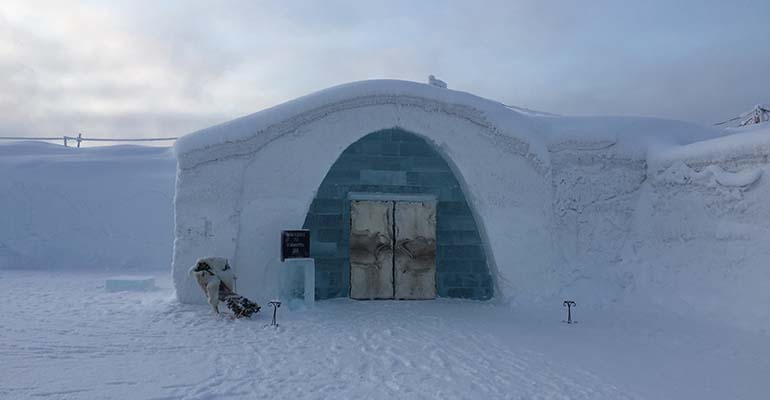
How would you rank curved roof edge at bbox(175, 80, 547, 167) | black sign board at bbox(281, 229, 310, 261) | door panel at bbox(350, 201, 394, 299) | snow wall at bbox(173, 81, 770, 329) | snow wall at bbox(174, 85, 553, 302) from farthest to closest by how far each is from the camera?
door panel at bbox(350, 201, 394, 299), curved roof edge at bbox(175, 80, 547, 167), snow wall at bbox(174, 85, 553, 302), snow wall at bbox(173, 81, 770, 329), black sign board at bbox(281, 229, 310, 261)

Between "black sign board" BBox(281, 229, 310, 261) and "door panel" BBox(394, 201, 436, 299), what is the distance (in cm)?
187

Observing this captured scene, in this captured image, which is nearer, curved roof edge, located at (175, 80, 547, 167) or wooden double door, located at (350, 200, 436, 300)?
curved roof edge, located at (175, 80, 547, 167)

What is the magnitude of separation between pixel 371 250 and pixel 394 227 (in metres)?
0.58

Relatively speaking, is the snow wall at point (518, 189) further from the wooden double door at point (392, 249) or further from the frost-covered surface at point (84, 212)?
the frost-covered surface at point (84, 212)

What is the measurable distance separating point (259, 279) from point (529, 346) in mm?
4451

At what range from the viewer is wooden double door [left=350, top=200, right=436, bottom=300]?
967cm

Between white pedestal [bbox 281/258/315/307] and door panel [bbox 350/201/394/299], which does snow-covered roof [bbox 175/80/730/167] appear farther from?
white pedestal [bbox 281/258/315/307]

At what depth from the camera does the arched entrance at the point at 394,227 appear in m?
9.70

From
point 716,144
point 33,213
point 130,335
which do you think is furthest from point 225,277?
point 33,213

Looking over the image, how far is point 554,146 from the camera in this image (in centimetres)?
991

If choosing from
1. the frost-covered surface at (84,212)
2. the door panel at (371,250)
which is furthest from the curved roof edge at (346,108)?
the frost-covered surface at (84,212)

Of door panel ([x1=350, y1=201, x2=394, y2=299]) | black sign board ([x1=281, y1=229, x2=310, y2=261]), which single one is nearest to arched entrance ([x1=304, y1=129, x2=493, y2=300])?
door panel ([x1=350, y1=201, x2=394, y2=299])

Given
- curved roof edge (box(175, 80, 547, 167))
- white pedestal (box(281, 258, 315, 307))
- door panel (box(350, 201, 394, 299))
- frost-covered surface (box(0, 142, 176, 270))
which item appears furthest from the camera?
frost-covered surface (box(0, 142, 176, 270))

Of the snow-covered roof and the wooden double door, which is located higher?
the snow-covered roof
